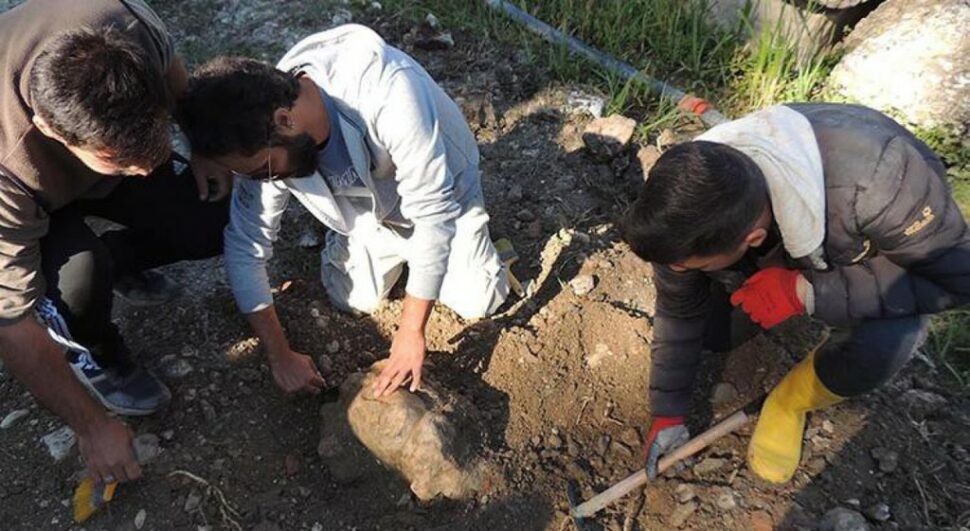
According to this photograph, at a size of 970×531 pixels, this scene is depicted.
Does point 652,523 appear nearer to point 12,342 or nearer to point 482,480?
Answer: point 482,480

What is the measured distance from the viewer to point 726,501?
6.36 feet

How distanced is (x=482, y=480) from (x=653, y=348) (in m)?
0.58

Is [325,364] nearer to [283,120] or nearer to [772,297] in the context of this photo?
[283,120]

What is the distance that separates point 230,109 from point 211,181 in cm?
70

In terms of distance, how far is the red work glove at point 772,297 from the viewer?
1.80 m

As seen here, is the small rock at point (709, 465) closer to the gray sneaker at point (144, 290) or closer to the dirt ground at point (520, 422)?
the dirt ground at point (520, 422)

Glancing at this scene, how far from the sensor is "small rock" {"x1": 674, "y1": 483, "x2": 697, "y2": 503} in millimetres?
1945

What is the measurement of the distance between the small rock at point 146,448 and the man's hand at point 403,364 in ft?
2.00

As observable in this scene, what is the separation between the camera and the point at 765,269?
187 centimetres

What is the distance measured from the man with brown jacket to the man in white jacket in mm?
163

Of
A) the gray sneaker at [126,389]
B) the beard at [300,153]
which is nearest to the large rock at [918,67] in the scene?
the beard at [300,153]

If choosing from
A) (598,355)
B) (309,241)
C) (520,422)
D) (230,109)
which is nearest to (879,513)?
(598,355)

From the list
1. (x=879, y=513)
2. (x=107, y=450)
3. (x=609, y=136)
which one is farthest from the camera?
(x=609, y=136)

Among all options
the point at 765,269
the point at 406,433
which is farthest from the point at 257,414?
the point at 765,269
